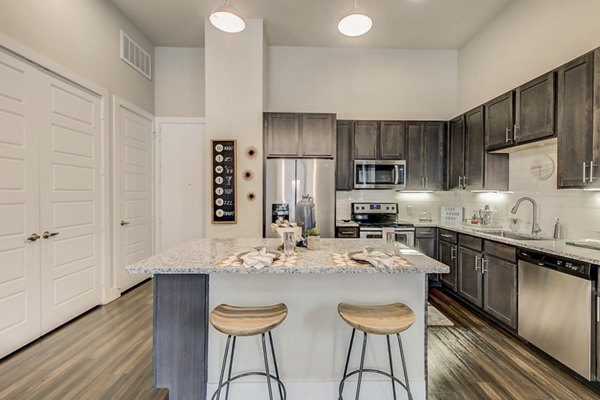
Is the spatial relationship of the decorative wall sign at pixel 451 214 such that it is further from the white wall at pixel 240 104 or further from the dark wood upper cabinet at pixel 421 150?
the white wall at pixel 240 104

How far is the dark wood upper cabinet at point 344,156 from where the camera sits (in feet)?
14.0

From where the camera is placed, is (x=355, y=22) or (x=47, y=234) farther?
(x=47, y=234)

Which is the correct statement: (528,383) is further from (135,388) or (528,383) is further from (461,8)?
(461,8)

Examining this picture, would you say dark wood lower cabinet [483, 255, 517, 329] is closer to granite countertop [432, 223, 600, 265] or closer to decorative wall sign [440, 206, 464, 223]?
granite countertop [432, 223, 600, 265]

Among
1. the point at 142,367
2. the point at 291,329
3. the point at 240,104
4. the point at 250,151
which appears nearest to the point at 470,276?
the point at 291,329

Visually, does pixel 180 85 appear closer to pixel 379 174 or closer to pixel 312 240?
pixel 379 174

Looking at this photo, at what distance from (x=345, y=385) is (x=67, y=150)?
10.9 ft

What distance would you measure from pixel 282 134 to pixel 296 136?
7.6 inches

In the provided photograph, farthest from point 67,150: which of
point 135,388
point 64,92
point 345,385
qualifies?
point 345,385

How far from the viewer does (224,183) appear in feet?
12.6

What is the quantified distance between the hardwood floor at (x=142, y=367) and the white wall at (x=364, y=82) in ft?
10.8

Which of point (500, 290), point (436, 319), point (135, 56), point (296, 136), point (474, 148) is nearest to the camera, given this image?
point (500, 290)

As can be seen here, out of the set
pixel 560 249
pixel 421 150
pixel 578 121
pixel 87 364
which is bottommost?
pixel 87 364

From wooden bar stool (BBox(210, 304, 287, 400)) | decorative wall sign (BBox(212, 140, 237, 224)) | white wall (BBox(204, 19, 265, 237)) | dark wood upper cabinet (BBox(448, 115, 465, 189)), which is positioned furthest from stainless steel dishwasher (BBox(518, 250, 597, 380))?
decorative wall sign (BBox(212, 140, 237, 224))
